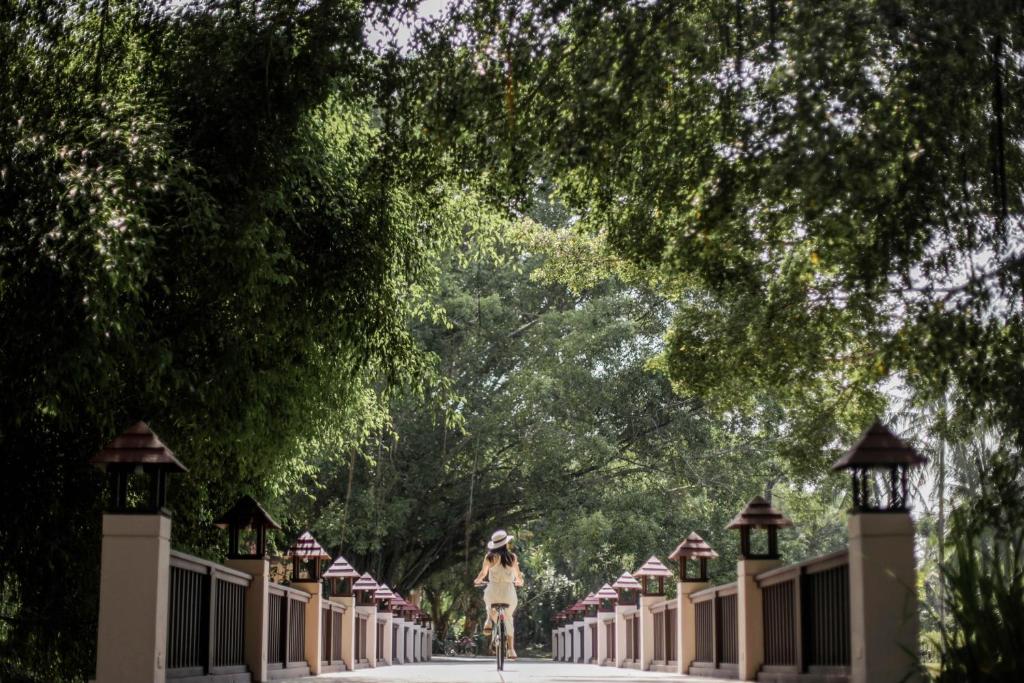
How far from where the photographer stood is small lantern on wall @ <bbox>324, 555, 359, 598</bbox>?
20031 millimetres

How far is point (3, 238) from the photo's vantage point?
9938 mm

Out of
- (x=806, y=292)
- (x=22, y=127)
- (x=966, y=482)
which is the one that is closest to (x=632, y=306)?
(x=966, y=482)

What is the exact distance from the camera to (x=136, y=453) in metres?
8.88

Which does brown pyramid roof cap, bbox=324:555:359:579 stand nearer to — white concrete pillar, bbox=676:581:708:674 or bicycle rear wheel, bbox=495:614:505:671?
bicycle rear wheel, bbox=495:614:505:671

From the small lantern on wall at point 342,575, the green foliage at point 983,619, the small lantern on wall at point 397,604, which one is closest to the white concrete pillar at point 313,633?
the small lantern on wall at point 342,575

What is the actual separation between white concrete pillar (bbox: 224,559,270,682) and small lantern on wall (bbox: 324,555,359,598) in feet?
23.6

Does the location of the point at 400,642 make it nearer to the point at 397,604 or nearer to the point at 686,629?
the point at 397,604

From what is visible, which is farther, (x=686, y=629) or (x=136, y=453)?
(x=686, y=629)

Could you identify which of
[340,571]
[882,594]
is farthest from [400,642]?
[882,594]

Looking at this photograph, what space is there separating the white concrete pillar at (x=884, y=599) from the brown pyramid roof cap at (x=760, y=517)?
455cm

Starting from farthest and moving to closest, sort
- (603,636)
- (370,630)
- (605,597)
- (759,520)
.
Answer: (605,597) → (603,636) → (370,630) → (759,520)

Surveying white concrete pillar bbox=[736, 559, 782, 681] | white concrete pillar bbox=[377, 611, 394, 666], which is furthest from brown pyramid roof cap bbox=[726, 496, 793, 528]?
white concrete pillar bbox=[377, 611, 394, 666]

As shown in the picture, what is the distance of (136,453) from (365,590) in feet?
44.5

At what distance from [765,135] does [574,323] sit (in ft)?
67.0
